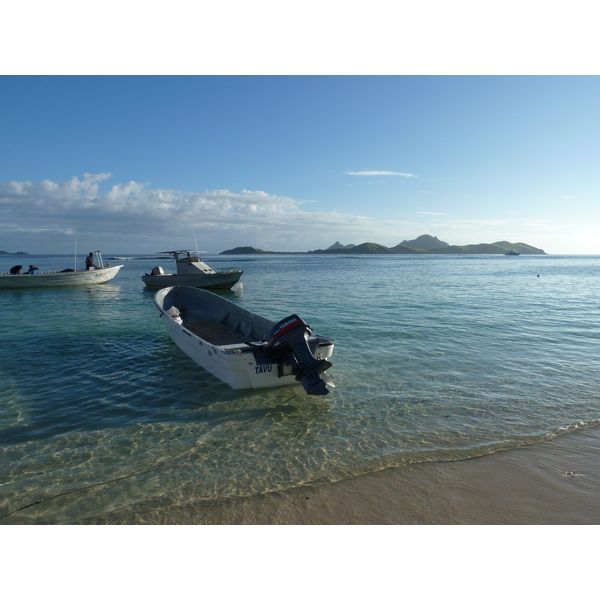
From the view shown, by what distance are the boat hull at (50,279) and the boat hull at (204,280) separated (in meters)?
9.42

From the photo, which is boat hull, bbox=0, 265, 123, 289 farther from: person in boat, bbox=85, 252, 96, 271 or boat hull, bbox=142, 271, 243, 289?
boat hull, bbox=142, 271, 243, 289

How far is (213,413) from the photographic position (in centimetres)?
794

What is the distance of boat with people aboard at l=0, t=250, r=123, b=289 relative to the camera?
33156 millimetres

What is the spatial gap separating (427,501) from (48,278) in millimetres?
38245

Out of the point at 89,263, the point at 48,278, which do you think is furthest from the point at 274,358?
the point at 89,263

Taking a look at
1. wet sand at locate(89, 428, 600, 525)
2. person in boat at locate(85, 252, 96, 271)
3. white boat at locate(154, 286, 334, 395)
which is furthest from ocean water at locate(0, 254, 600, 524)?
person in boat at locate(85, 252, 96, 271)

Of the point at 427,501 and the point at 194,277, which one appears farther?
the point at 194,277

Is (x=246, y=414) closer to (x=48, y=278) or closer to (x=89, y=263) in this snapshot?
(x=48, y=278)

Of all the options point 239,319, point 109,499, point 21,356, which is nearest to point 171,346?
point 239,319

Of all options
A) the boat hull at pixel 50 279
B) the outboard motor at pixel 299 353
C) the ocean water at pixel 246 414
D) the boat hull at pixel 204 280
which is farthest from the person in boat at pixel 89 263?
the outboard motor at pixel 299 353

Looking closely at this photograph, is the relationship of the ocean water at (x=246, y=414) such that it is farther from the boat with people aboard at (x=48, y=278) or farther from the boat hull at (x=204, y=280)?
the boat with people aboard at (x=48, y=278)

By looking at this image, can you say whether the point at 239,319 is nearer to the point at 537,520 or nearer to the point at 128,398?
the point at 128,398

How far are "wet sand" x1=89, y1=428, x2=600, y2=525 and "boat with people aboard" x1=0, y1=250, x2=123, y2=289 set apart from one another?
118ft

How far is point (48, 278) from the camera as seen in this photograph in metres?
34.0
